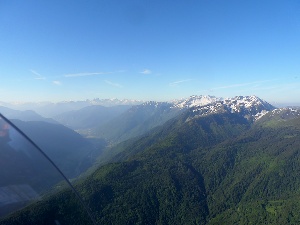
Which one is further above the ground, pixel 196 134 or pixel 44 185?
pixel 44 185

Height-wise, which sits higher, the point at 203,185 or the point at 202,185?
the point at 202,185

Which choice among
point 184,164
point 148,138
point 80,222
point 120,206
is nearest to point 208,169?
point 184,164

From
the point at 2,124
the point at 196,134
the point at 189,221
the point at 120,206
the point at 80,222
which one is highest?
the point at 2,124

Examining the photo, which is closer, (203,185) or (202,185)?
(202,185)

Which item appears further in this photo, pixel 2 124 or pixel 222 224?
pixel 222 224

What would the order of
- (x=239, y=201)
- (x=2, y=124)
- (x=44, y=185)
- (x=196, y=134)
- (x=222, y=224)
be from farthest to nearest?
(x=196, y=134)
(x=239, y=201)
(x=222, y=224)
(x=44, y=185)
(x=2, y=124)

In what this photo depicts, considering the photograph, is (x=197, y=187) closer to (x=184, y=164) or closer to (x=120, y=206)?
(x=184, y=164)

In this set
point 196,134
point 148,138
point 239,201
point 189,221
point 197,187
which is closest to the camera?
point 189,221
